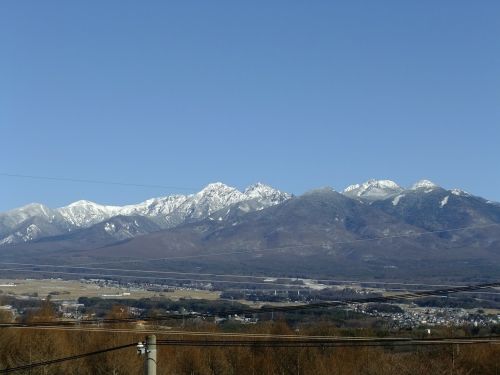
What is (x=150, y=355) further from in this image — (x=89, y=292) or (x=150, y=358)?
(x=89, y=292)

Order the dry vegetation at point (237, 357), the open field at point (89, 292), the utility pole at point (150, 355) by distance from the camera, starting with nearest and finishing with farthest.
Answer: the utility pole at point (150, 355)
the dry vegetation at point (237, 357)
the open field at point (89, 292)

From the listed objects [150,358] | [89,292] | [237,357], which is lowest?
[237,357]

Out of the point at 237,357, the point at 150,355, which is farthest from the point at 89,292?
the point at 150,355

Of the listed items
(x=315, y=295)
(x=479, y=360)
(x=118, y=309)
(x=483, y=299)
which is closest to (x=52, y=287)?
(x=315, y=295)

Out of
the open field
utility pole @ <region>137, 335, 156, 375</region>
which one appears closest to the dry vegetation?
utility pole @ <region>137, 335, 156, 375</region>

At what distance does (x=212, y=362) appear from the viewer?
2549 inches

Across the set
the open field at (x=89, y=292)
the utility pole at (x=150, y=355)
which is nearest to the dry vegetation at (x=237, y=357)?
the utility pole at (x=150, y=355)

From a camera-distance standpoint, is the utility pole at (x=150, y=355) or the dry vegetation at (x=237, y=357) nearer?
the utility pole at (x=150, y=355)

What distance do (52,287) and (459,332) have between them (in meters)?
137

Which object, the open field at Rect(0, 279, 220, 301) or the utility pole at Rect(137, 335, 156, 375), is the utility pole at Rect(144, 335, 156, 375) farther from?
the open field at Rect(0, 279, 220, 301)

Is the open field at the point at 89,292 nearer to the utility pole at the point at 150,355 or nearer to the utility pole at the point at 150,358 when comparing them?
the utility pole at the point at 150,355

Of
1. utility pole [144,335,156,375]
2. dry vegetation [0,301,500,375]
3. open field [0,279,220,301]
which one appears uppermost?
open field [0,279,220,301]

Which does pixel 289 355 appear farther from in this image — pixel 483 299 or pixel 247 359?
pixel 483 299

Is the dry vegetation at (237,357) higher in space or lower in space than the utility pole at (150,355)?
lower
